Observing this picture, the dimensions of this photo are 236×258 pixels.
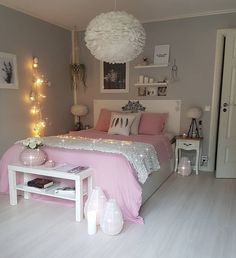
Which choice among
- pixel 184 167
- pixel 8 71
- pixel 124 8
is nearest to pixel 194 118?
pixel 184 167

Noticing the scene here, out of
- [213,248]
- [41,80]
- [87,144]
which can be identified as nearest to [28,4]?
[41,80]

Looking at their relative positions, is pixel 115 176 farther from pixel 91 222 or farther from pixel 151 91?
pixel 151 91

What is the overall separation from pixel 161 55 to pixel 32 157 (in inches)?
109

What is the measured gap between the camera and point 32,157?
8.66 feet

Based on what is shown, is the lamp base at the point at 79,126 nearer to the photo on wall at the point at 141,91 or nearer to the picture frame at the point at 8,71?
the photo on wall at the point at 141,91

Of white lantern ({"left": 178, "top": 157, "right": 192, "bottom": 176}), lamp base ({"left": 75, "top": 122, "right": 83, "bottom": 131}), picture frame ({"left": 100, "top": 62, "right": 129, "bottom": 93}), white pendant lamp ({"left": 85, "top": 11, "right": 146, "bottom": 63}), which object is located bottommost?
white lantern ({"left": 178, "top": 157, "right": 192, "bottom": 176})

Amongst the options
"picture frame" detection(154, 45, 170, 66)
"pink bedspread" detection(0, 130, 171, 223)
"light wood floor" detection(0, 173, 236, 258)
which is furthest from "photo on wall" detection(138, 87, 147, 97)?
"pink bedspread" detection(0, 130, 171, 223)

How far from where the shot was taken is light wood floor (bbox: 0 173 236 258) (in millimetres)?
1944

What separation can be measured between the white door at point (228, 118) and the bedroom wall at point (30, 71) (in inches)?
112

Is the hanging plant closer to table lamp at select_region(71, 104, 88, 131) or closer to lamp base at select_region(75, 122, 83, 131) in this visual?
table lamp at select_region(71, 104, 88, 131)

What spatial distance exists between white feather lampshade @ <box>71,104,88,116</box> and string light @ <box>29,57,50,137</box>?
0.64m

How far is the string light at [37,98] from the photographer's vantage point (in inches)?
163

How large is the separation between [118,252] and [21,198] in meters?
1.53

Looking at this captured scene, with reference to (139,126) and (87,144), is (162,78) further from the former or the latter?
(87,144)
